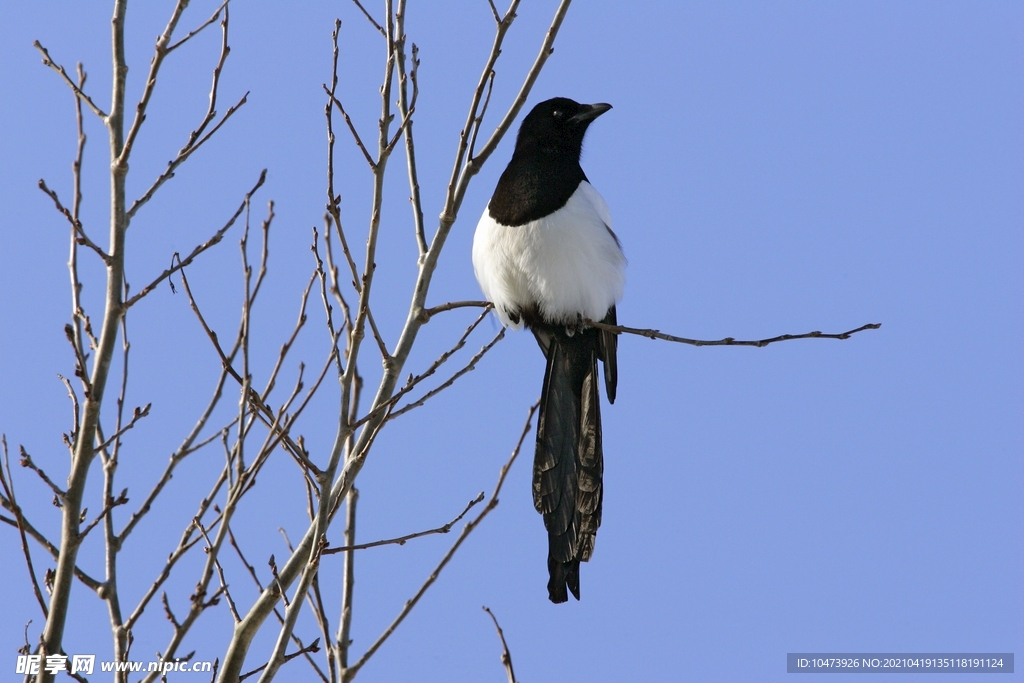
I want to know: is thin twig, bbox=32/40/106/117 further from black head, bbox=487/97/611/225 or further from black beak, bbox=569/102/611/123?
black beak, bbox=569/102/611/123

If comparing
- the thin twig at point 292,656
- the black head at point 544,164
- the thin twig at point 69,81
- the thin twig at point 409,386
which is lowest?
the thin twig at point 292,656

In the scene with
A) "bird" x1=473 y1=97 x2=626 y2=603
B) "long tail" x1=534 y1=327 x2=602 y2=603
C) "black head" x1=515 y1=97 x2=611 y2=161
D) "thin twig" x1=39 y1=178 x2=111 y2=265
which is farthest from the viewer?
"black head" x1=515 y1=97 x2=611 y2=161

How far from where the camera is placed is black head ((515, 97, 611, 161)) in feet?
13.3

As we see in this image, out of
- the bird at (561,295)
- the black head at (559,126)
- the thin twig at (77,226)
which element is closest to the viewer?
the thin twig at (77,226)

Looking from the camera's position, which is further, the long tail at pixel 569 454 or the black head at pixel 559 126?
the black head at pixel 559 126

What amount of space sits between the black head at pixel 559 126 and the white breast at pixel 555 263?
0.29 metres

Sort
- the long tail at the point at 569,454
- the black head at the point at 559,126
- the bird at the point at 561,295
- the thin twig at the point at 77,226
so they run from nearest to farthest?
the thin twig at the point at 77,226
the long tail at the point at 569,454
the bird at the point at 561,295
the black head at the point at 559,126

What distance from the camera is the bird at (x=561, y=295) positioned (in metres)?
3.61

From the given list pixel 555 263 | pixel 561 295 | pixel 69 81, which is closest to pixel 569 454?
pixel 561 295

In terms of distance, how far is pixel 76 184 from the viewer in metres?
2.57

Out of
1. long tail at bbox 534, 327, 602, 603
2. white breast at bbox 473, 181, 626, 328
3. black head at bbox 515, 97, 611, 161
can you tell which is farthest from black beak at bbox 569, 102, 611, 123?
long tail at bbox 534, 327, 602, 603

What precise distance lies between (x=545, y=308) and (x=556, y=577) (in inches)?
39.8

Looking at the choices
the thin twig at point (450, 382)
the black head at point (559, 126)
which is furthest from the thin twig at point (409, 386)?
the black head at point (559, 126)

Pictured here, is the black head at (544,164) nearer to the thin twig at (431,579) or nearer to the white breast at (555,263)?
the white breast at (555,263)
